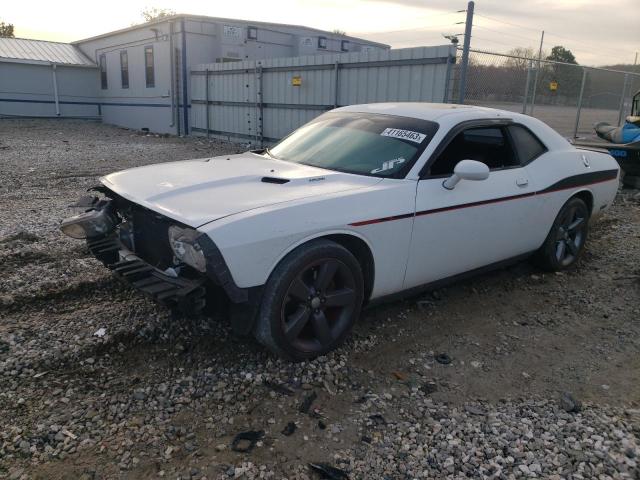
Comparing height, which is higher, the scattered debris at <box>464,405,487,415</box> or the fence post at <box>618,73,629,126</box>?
the fence post at <box>618,73,629,126</box>

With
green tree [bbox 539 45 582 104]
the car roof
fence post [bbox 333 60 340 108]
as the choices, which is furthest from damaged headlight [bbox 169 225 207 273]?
green tree [bbox 539 45 582 104]

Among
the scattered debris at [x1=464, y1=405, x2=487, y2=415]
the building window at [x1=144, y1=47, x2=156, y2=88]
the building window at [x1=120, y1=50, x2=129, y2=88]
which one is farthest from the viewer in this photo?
the building window at [x1=120, y1=50, x2=129, y2=88]

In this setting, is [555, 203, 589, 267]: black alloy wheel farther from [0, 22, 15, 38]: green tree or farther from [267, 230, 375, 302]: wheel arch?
[0, 22, 15, 38]: green tree

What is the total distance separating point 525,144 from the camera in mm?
4562

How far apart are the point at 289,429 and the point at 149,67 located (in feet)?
67.5

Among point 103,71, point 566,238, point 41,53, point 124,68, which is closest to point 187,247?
point 566,238

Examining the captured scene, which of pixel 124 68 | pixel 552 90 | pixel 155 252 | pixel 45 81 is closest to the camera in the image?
pixel 155 252

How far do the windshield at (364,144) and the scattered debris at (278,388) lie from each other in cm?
158

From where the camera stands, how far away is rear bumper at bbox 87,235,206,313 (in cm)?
287

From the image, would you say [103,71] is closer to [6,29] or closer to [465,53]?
[465,53]

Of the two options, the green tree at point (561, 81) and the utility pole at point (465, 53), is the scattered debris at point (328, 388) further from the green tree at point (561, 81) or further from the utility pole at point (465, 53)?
the green tree at point (561, 81)

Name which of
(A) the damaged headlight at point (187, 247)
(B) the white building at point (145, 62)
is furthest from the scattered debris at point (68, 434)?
(B) the white building at point (145, 62)

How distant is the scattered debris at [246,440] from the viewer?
2529mm

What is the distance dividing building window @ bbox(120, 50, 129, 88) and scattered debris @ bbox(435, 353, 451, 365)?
74.6ft
